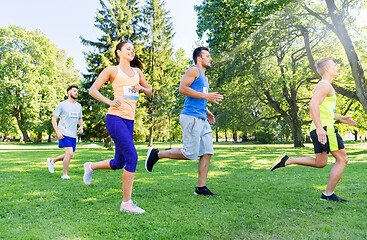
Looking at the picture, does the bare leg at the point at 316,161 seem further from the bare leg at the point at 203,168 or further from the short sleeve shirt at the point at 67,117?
the short sleeve shirt at the point at 67,117

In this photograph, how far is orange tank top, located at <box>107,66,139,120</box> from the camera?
359 cm

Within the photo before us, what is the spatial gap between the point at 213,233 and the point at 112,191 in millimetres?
2635

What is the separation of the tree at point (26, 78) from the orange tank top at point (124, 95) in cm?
3683

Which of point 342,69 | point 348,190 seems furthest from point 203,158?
point 342,69

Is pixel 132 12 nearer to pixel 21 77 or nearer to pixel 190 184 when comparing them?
pixel 21 77

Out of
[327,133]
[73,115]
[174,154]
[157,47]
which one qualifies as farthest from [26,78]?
[327,133]

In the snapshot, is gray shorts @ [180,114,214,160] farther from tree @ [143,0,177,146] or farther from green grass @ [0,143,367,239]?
tree @ [143,0,177,146]

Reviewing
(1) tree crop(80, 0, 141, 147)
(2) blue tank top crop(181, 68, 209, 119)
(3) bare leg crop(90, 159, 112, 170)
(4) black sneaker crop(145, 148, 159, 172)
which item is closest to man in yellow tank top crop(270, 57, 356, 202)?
(2) blue tank top crop(181, 68, 209, 119)

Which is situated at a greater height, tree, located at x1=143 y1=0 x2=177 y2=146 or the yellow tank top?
tree, located at x1=143 y1=0 x2=177 y2=146

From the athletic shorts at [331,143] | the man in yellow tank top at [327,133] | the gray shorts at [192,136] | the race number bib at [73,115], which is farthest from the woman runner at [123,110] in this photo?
the race number bib at [73,115]

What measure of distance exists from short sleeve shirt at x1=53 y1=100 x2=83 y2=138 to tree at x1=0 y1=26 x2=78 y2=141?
109 feet

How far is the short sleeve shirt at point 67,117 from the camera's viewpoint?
252 inches

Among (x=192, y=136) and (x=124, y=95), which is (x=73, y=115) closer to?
(x=124, y=95)

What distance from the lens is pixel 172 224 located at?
2.95 m
